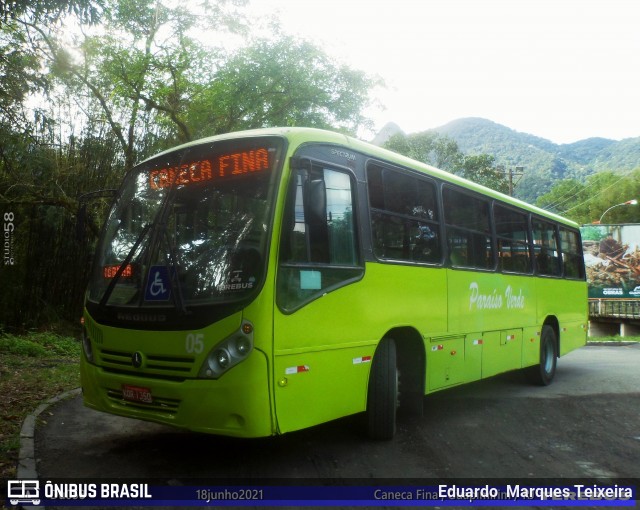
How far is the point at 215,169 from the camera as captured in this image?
5152 millimetres

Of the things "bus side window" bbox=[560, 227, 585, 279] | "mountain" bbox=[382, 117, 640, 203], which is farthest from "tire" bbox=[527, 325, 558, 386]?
"mountain" bbox=[382, 117, 640, 203]

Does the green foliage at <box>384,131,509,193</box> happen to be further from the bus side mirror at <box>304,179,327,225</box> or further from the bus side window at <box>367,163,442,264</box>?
the bus side mirror at <box>304,179,327,225</box>

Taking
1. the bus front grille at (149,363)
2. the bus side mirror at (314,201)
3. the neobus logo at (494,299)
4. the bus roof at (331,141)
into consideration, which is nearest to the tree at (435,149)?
the neobus logo at (494,299)

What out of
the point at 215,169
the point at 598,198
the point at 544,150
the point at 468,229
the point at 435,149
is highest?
the point at 544,150

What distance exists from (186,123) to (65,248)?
15.0 feet

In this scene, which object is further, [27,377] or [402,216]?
[27,377]

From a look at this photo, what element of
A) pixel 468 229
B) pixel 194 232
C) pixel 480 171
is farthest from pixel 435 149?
pixel 194 232

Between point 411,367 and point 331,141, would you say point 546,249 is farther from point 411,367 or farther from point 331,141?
point 331,141

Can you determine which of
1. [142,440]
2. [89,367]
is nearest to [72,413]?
[142,440]

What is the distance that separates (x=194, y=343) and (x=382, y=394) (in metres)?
1.99

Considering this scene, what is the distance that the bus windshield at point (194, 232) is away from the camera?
4.67 m

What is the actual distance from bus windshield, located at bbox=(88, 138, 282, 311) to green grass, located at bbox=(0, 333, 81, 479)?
5.01 ft

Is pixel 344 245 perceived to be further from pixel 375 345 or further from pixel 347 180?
pixel 375 345

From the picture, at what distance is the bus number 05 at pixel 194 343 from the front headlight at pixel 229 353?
0.32 ft
